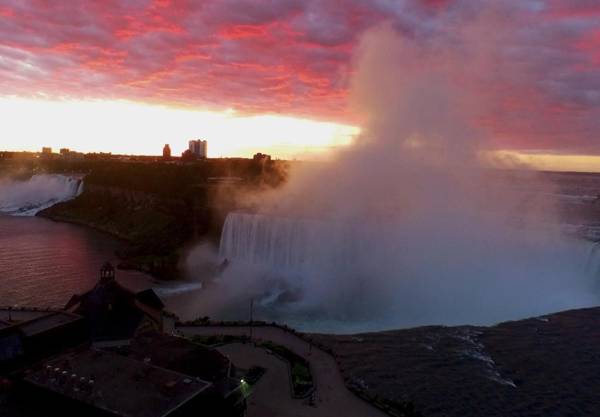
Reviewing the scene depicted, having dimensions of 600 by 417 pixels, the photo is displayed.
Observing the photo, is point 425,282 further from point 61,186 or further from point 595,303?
point 61,186

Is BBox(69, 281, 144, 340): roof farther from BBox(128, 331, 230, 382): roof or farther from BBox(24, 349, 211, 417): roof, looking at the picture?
BBox(24, 349, 211, 417): roof

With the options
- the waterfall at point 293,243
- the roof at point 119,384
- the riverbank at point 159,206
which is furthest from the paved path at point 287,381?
the riverbank at point 159,206

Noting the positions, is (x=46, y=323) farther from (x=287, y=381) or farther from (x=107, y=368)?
(x=287, y=381)

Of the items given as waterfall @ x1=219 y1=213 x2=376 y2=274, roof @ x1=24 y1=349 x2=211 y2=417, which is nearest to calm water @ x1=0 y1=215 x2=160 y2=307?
waterfall @ x1=219 y1=213 x2=376 y2=274

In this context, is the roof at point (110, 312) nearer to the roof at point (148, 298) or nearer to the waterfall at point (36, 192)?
the roof at point (148, 298)

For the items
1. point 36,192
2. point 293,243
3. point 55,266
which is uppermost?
point 293,243

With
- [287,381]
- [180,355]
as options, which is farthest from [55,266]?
[287,381]
